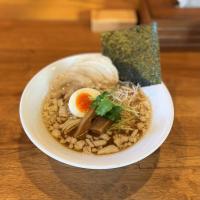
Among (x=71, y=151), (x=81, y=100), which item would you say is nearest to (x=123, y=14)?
(x=81, y=100)

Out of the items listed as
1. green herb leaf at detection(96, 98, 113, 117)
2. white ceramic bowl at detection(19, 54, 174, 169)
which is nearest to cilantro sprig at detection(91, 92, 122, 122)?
green herb leaf at detection(96, 98, 113, 117)

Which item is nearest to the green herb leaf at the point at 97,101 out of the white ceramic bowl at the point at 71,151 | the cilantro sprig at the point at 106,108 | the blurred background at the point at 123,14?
the cilantro sprig at the point at 106,108

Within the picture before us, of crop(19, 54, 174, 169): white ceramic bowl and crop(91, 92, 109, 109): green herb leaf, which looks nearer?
crop(19, 54, 174, 169): white ceramic bowl

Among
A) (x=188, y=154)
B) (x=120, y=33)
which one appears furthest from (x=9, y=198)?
(x=120, y=33)

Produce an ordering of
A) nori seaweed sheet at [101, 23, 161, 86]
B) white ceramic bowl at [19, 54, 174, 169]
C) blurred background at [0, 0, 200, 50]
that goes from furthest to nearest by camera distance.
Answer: blurred background at [0, 0, 200, 50] < nori seaweed sheet at [101, 23, 161, 86] < white ceramic bowl at [19, 54, 174, 169]

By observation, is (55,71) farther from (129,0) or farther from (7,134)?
(129,0)

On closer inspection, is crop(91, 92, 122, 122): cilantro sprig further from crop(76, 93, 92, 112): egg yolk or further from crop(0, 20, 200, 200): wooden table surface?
crop(0, 20, 200, 200): wooden table surface

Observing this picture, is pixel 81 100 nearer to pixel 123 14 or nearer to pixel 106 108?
pixel 106 108
